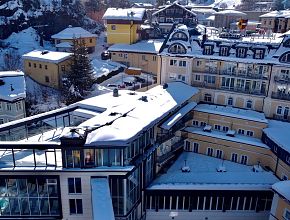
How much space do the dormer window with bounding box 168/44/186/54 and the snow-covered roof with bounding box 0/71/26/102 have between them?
72.8ft

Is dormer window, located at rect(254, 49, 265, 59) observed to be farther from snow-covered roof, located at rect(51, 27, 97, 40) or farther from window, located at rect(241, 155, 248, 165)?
snow-covered roof, located at rect(51, 27, 97, 40)

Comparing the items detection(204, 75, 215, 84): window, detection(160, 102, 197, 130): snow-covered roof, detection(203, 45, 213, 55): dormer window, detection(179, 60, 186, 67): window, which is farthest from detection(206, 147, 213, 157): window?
detection(203, 45, 213, 55): dormer window

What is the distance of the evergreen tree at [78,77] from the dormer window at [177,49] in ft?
52.0

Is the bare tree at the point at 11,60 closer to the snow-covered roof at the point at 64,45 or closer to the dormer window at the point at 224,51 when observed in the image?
the snow-covered roof at the point at 64,45

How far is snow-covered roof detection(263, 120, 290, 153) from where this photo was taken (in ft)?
111

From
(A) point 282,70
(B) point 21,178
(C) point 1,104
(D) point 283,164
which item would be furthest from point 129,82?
(B) point 21,178

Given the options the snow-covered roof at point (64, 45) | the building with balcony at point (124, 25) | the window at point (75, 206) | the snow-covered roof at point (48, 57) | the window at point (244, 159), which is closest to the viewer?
the window at point (75, 206)

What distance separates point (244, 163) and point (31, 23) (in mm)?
63881

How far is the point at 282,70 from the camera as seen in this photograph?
40.9 m

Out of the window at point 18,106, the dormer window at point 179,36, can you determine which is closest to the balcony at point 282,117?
the dormer window at point 179,36

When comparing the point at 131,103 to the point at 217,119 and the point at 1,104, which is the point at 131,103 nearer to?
the point at 217,119

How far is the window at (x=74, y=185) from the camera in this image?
24750 mm

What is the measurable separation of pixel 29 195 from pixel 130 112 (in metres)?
11.6

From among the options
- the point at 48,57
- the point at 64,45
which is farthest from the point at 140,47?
the point at 48,57
